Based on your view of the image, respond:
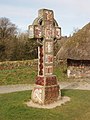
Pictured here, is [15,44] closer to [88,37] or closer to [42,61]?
[88,37]

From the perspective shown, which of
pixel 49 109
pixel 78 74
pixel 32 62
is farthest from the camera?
pixel 32 62

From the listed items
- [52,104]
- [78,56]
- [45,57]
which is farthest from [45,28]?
[78,56]

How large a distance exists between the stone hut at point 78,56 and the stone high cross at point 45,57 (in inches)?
335

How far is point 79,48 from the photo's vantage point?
18.9 metres

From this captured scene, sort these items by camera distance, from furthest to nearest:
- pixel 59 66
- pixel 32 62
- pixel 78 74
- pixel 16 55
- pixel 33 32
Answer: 1. pixel 16 55
2. pixel 32 62
3. pixel 59 66
4. pixel 78 74
5. pixel 33 32

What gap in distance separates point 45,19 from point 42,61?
164cm

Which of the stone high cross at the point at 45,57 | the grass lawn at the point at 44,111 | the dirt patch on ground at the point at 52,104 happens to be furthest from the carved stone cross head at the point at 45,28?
the grass lawn at the point at 44,111

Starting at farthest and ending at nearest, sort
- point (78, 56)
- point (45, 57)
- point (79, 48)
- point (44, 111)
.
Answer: point (79, 48) < point (78, 56) < point (45, 57) < point (44, 111)

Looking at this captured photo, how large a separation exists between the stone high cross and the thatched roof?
27.9ft

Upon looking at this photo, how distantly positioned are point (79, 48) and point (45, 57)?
9.54 meters

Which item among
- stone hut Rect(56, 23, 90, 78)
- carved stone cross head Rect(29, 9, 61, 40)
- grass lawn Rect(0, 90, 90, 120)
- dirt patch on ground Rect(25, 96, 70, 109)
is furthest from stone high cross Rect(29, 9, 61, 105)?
stone hut Rect(56, 23, 90, 78)

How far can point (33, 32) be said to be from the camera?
9.45 metres

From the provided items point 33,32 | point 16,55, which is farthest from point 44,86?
point 16,55

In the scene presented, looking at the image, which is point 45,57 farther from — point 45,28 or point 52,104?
point 52,104
